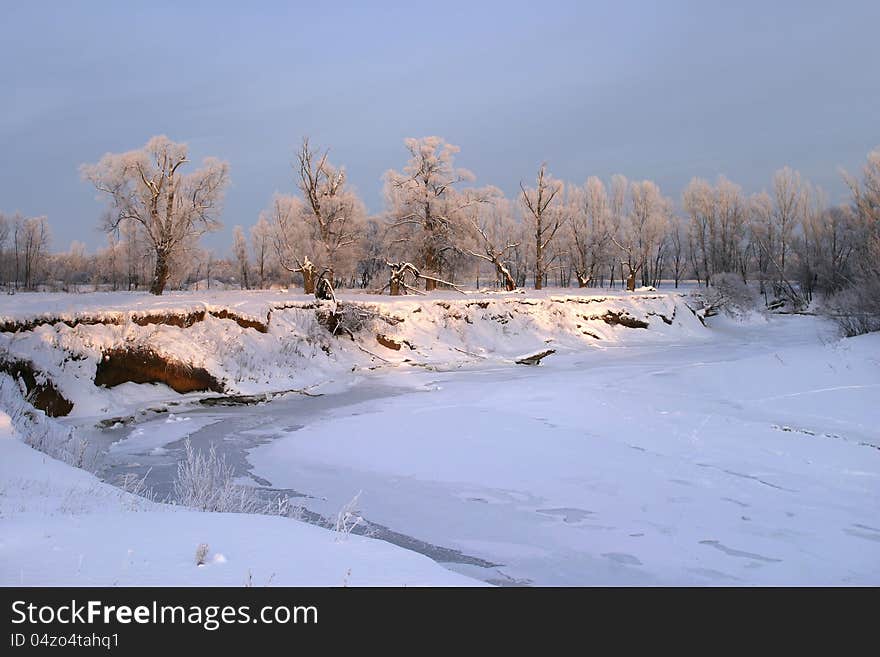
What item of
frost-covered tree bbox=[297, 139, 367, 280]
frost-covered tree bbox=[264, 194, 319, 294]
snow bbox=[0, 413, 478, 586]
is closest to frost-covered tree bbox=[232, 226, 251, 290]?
frost-covered tree bbox=[264, 194, 319, 294]

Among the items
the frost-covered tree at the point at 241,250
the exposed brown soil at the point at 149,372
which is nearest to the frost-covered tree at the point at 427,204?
the exposed brown soil at the point at 149,372

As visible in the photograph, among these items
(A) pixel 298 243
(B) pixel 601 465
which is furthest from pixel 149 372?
(A) pixel 298 243

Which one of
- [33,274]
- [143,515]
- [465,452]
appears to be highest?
[33,274]

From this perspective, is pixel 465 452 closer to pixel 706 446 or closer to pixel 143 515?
pixel 706 446

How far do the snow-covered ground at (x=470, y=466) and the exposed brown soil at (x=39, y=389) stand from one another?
12.0 inches

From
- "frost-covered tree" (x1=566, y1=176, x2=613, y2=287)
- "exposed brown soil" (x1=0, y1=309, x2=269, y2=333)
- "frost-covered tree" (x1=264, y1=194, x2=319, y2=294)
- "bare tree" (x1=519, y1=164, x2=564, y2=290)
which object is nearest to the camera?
"exposed brown soil" (x1=0, y1=309, x2=269, y2=333)

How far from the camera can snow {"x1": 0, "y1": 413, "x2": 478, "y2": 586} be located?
329cm

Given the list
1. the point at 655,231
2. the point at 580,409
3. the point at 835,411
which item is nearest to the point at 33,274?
the point at 655,231

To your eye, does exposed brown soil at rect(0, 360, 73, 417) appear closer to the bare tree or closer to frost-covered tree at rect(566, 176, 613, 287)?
the bare tree

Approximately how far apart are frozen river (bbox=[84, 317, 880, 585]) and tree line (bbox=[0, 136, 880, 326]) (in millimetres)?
6837

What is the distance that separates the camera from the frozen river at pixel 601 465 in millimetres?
6223

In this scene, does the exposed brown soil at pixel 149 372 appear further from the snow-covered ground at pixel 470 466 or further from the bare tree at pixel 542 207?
the bare tree at pixel 542 207

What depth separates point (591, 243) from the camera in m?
53.8
